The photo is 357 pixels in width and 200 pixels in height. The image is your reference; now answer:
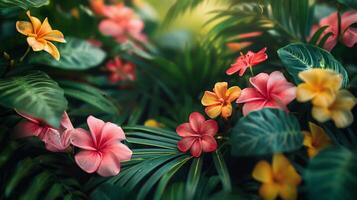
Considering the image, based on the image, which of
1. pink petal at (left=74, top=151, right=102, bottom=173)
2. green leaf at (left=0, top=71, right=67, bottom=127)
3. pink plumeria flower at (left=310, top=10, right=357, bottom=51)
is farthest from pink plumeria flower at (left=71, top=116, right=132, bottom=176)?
pink plumeria flower at (left=310, top=10, right=357, bottom=51)

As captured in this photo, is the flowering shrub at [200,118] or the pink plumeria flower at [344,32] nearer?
the flowering shrub at [200,118]

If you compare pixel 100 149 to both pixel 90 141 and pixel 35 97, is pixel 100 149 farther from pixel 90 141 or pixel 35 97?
pixel 35 97

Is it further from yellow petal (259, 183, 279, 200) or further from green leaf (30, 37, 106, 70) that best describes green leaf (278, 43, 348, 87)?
green leaf (30, 37, 106, 70)

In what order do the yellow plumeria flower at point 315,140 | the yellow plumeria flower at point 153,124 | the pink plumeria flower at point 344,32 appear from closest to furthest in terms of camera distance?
the yellow plumeria flower at point 315,140 → the pink plumeria flower at point 344,32 → the yellow plumeria flower at point 153,124

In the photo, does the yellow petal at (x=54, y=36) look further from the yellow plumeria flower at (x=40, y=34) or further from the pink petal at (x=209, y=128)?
the pink petal at (x=209, y=128)

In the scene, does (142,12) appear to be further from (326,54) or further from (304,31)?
(326,54)

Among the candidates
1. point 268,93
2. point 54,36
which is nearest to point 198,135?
point 268,93

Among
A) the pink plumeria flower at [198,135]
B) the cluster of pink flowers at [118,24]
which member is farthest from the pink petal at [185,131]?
the cluster of pink flowers at [118,24]
